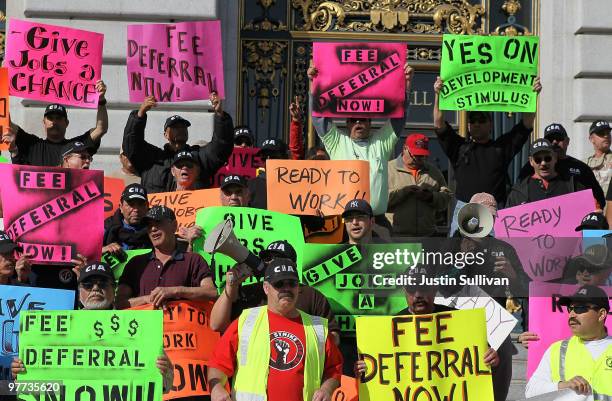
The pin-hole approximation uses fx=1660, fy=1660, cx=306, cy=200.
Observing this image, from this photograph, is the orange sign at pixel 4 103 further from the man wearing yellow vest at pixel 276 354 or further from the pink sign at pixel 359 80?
the man wearing yellow vest at pixel 276 354

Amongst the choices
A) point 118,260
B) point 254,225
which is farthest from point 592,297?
point 118,260

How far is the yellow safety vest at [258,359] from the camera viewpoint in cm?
1124

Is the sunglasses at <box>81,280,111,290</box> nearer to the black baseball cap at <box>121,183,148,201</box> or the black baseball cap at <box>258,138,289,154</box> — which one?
the black baseball cap at <box>121,183,148,201</box>

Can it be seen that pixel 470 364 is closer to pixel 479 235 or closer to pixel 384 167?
pixel 479 235

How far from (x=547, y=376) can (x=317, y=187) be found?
313 cm

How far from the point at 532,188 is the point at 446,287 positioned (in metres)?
1.85

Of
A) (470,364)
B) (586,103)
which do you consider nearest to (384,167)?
(470,364)

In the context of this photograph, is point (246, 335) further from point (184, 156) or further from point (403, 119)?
point (403, 119)

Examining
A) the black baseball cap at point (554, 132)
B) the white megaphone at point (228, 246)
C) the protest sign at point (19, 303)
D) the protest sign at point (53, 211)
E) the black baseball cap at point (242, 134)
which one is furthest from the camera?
the black baseball cap at point (242, 134)

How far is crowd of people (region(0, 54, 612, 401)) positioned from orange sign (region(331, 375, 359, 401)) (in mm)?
185

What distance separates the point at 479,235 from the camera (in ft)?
42.1

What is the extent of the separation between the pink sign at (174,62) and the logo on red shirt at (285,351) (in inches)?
166

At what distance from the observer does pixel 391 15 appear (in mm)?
18984

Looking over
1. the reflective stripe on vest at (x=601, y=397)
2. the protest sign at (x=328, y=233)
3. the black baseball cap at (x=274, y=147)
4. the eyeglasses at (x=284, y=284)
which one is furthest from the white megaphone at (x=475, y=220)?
the black baseball cap at (x=274, y=147)
